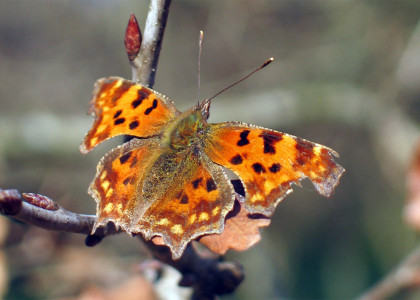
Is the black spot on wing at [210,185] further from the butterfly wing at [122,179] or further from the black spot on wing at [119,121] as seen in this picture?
the black spot on wing at [119,121]

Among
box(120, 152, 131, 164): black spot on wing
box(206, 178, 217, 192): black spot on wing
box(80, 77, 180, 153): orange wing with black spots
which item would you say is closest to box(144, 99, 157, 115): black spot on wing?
box(80, 77, 180, 153): orange wing with black spots

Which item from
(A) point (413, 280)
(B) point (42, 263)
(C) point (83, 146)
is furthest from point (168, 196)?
(B) point (42, 263)

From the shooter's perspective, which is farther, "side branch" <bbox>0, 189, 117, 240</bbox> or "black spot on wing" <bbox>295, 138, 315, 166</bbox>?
"black spot on wing" <bbox>295, 138, 315, 166</bbox>

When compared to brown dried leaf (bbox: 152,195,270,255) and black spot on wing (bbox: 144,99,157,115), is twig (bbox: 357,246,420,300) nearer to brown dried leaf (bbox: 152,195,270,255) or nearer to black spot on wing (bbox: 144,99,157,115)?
brown dried leaf (bbox: 152,195,270,255)

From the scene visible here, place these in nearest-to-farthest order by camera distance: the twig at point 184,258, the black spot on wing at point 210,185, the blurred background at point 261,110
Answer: the twig at point 184,258
the black spot on wing at point 210,185
the blurred background at point 261,110

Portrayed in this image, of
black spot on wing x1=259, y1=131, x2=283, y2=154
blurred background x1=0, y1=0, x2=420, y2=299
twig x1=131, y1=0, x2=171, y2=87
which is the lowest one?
blurred background x1=0, y1=0, x2=420, y2=299

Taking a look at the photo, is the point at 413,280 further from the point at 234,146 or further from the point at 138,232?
the point at 138,232

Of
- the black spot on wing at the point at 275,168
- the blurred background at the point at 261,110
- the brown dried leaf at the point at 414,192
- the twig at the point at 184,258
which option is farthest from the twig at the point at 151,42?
the blurred background at the point at 261,110

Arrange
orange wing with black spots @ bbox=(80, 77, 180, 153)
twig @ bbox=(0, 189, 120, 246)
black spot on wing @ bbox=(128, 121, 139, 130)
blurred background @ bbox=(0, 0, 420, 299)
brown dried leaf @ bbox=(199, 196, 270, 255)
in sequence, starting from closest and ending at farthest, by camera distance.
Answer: twig @ bbox=(0, 189, 120, 246), brown dried leaf @ bbox=(199, 196, 270, 255), orange wing with black spots @ bbox=(80, 77, 180, 153), black spot on wing @ bbox=(128, 121, 139, 130), blurred background @ bbox=(0, 0, 420, 299)
